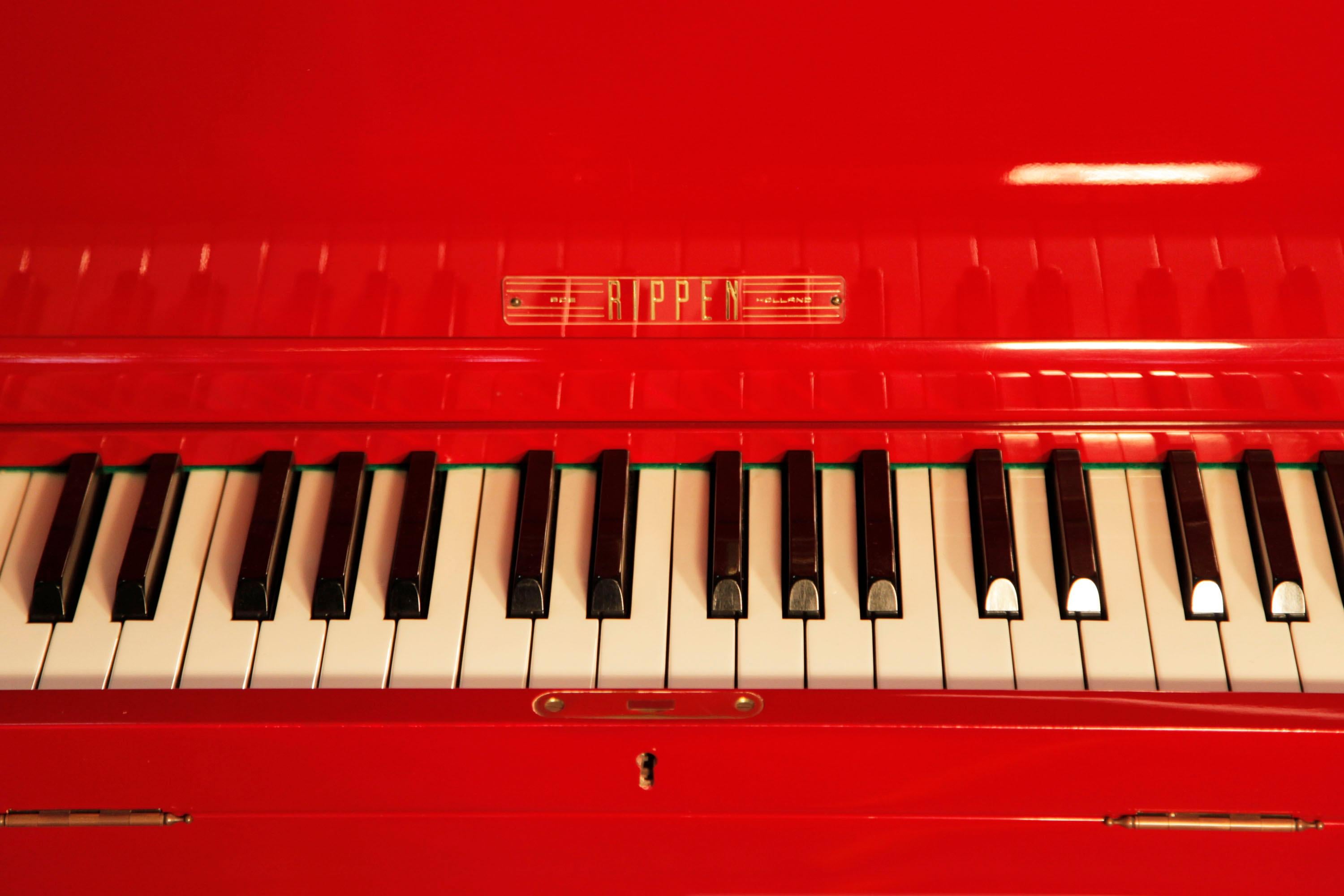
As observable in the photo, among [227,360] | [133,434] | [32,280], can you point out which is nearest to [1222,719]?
[227,360]

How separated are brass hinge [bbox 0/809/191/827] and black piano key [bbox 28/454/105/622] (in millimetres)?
247

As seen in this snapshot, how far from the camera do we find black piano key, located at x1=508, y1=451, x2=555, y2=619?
1.36 m

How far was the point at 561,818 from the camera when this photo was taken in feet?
4.36

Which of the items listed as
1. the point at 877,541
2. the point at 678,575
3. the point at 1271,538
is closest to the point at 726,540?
the point at 678,575

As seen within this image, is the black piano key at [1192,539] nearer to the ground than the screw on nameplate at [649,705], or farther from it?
farther from it

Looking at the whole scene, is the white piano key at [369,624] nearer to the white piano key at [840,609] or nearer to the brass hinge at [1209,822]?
the white piano key at [840,609]

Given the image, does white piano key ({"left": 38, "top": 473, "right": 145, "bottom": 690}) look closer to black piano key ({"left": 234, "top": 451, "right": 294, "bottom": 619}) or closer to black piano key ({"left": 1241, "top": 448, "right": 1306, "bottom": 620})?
black piano key ({"left": 234, "top": 451, "right": 294, "bottom": 619})

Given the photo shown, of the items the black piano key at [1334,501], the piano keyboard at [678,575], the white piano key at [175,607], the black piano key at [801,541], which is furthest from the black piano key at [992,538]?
the white piano key at [175,607]

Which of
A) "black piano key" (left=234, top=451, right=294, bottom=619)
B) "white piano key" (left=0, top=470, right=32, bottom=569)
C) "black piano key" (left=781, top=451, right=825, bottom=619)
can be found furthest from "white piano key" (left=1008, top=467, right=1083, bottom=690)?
"white piano key" (left=0, top=470, right=32, bottom=569)

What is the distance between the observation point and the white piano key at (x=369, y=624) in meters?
1.34

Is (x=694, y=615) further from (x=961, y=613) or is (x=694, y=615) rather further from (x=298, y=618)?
(x=298, y=618)

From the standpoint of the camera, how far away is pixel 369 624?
1.37 m

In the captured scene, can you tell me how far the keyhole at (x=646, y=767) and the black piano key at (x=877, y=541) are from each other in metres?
0.34

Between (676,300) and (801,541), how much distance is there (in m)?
0.37
